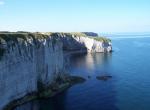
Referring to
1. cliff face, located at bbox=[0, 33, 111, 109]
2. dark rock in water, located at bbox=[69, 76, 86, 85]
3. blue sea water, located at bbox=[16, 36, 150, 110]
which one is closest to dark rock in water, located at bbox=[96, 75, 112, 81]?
blue sea water, located at bbox=[16, 36, 150, 110]

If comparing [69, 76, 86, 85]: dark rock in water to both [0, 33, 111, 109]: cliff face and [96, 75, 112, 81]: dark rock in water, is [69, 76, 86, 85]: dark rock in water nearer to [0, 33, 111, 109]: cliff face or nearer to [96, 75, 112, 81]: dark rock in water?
[0, 33, 111, 109]: cliff face

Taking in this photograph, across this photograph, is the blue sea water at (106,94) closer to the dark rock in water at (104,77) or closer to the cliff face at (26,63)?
the dark rock in water at (104,77)

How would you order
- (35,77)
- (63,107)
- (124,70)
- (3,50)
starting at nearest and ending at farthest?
(3,50) < (63,107) < (35,77) < (124,70)

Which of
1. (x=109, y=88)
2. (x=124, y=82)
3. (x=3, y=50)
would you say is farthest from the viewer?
(x=124, y=82)

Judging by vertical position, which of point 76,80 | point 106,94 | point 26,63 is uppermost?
point 26,63

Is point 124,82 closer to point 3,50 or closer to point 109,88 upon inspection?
point 109,88

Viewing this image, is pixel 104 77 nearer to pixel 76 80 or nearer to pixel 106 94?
pixel 76 80

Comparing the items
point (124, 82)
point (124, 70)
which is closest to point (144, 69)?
point (124, 70)

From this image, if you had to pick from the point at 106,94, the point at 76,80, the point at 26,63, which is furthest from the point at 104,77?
the point at 26,63

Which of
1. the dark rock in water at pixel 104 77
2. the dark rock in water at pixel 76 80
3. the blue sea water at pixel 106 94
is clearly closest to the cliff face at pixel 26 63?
the dark rock in water at pixel 76 80
